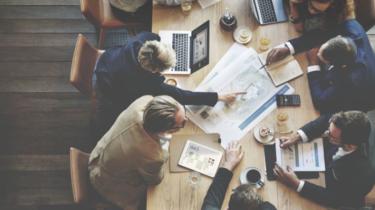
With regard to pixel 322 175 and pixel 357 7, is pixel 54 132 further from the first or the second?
pixel 357 7

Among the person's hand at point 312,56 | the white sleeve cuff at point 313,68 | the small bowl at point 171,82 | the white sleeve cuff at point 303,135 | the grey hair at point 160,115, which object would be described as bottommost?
the white sleeve cuff at point 303,135

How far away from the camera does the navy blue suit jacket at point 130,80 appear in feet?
8.82

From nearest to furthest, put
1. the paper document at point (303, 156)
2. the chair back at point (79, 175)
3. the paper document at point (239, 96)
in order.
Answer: the chair back at point (79, 175) < the paper document at point (303, 156) < the paper document at point (239, 96)

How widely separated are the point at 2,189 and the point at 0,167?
17cm

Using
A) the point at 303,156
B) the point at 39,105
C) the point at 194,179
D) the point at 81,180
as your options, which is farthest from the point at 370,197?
the point at 39,105

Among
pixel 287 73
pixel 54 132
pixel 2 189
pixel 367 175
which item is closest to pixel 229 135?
pixel 287 73

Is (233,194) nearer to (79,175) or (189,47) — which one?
(79,175)

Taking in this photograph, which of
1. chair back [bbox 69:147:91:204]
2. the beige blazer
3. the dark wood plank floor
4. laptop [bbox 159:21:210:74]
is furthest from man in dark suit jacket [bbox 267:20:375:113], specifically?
the dark wood plank floor

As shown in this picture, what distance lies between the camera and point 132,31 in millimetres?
3514

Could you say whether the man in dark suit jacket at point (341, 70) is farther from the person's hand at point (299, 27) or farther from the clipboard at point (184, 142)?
the clipboard at point (184, 142)

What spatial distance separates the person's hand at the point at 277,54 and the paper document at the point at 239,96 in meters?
0.07

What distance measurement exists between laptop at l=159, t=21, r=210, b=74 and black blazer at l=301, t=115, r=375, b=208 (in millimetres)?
932

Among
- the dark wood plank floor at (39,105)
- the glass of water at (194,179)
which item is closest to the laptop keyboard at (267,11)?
the glass of water at (194,179)

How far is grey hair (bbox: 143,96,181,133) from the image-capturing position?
7.51 ft
